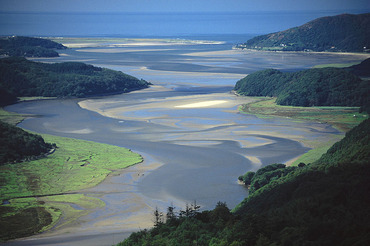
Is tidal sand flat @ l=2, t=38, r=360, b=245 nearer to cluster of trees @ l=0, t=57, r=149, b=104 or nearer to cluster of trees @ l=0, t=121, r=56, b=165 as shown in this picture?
cluster of trees @ l=0, t=57, r=149, b=104

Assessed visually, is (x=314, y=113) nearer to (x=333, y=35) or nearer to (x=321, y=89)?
(x=321, y=89)

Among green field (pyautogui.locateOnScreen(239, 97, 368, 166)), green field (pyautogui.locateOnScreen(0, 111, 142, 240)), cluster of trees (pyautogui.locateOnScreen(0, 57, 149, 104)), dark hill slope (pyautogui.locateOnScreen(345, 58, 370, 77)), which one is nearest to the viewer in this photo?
green field (pyautogui.locateOnScreen(0, 111, 142, 240))

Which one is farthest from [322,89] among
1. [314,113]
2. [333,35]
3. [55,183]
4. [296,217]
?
[333,35]

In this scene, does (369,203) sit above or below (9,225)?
above

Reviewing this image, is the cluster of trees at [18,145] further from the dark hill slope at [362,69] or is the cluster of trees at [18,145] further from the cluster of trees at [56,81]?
the dark hill slope at [362,69]

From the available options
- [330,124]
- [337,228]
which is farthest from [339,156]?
[330,124]

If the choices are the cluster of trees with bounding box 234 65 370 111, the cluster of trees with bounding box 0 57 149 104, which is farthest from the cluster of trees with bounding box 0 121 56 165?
the cluster of trees with bounding box 234 65 370 111

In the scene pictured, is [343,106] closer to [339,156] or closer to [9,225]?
[339,156]
